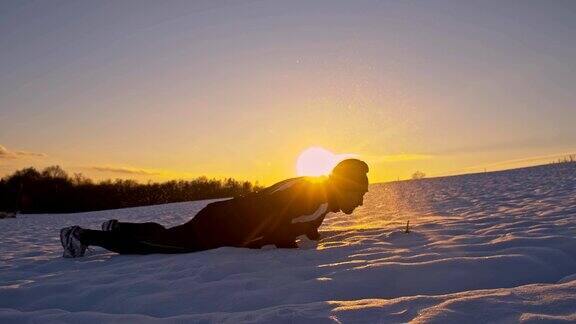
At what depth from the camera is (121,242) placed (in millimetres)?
5078

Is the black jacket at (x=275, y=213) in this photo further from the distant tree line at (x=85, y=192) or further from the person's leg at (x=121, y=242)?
the distant tree line at (x=85, y=192)

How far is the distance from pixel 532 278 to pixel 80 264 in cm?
404

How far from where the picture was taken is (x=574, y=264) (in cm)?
297

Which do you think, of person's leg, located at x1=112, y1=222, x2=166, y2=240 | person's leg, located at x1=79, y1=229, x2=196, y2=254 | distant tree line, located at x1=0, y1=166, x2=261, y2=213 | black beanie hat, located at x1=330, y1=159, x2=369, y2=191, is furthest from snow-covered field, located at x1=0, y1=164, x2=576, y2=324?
distant tree line, located at x1=0, y1=166, x2=261, y2=213

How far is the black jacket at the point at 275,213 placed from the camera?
466 centimetres

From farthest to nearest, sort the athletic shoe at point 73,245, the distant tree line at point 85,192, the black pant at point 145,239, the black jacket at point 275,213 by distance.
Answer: the distant tree line at point 85,192
the athletic shoe at point 73,245
the black pant at point 145,239
the black jacket at point 275,213

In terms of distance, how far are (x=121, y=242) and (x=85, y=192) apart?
34616 millimetres

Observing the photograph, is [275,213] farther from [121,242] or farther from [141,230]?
[121,242]

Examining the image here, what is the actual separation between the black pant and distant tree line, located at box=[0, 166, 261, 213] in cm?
2967

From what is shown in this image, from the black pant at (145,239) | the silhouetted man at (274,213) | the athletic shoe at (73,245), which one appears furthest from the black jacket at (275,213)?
the athletic shoe at (73,245)

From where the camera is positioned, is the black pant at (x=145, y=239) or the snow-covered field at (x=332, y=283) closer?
the snow-covered field at (x=332, y=283)

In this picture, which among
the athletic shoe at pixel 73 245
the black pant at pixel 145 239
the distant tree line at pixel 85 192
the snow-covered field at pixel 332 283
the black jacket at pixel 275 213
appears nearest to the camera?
the snow-covered field at pixel 332 283

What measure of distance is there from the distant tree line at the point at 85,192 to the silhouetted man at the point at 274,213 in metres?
30.2

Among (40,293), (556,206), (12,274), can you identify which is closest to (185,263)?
Answer: (40,293)
